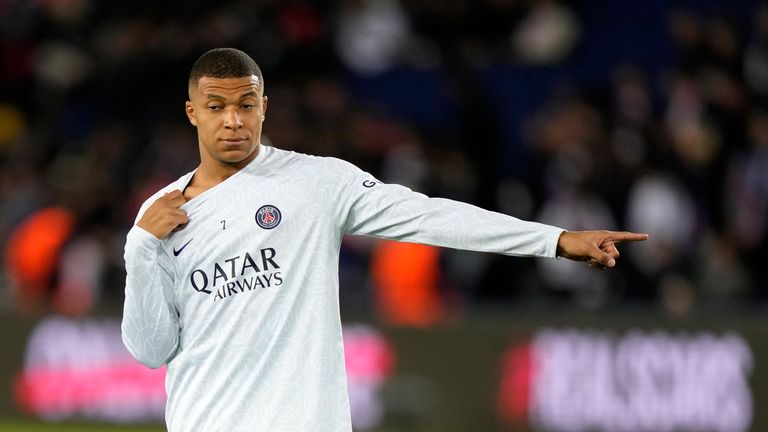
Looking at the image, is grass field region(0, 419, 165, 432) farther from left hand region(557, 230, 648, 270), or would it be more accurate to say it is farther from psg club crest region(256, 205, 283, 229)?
left hand region(557, 230, 648, 270)

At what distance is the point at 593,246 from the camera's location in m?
4.06

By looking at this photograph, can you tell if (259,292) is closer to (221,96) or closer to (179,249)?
(179,249)

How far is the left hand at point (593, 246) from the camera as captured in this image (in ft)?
13.3

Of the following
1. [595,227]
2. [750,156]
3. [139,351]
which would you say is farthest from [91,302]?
[139,351]

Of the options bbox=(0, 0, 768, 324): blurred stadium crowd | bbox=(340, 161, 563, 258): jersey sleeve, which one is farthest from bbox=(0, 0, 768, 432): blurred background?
bbox=(340, 161, 563, 258): jersey sleeve

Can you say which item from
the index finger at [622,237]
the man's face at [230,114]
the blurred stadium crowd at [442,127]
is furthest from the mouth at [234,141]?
the blurred stadium crowd at [442,127]

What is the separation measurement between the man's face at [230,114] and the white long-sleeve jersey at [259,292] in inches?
4.5

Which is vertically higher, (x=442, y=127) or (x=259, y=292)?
(x=442, y=127)

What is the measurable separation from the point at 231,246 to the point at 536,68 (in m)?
8.91

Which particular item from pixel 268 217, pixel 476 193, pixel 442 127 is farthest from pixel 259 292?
pixel 442 127

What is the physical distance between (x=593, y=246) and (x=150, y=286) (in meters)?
1.32

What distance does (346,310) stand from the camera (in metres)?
11.4

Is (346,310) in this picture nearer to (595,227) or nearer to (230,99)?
(595,227)

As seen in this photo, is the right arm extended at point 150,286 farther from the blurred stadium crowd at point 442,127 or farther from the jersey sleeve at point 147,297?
the blurred stadium crowd at point 442,127
